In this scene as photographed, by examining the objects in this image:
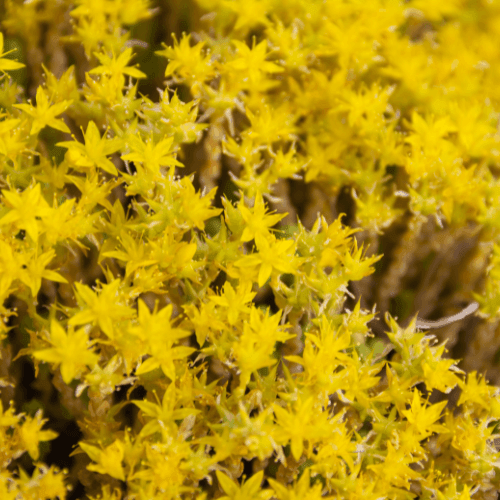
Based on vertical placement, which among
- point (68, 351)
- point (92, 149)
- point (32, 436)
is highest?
point (92, 149)

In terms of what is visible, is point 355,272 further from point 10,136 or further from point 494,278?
point 10,136

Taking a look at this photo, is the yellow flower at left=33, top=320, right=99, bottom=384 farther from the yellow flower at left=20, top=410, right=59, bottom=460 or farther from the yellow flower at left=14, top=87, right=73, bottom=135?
the yellow flower at left=14, top=87, right=73, bottom=135

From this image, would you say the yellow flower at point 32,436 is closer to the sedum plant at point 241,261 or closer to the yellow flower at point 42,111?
the sedum plant at point 241,261

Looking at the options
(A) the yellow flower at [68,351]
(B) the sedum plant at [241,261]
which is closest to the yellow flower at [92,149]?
(B) the sedum plant at [241,261]

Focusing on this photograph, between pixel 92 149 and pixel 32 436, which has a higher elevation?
pixel 92 149

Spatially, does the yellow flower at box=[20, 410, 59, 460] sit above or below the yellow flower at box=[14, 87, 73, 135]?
below

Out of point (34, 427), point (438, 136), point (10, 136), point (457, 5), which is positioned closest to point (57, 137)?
point (10, 136)

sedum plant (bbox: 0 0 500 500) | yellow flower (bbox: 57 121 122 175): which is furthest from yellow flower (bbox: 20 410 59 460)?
yellow flower (bbox: 57 121 122 175)

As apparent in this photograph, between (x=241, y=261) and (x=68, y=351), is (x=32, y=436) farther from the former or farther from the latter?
(x=241, y=261)

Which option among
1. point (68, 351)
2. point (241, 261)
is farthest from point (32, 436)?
point (241, 261)

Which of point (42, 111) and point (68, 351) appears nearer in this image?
point (68, 351)
